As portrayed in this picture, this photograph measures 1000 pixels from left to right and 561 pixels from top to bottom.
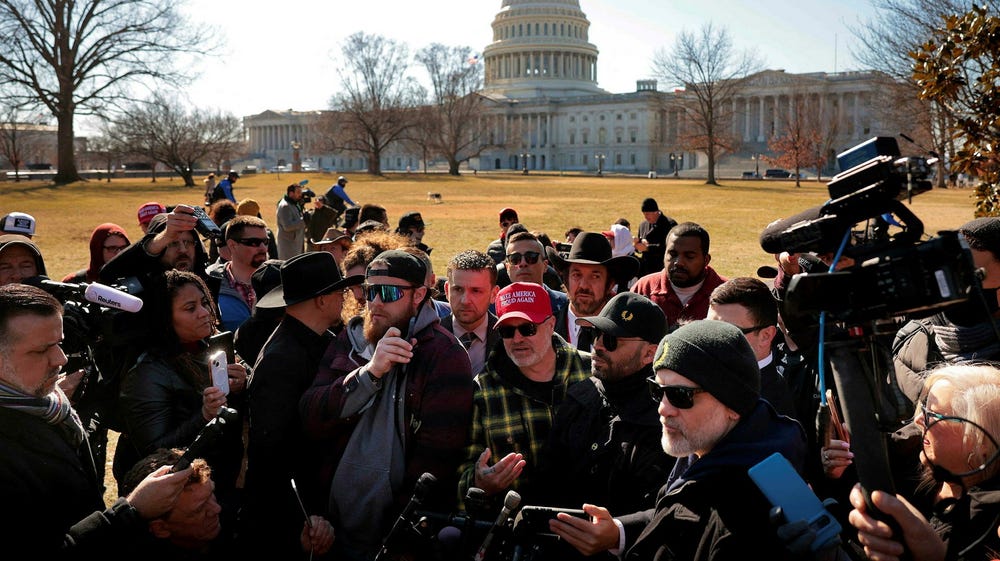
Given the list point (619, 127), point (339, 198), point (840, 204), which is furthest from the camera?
point (619, 127)

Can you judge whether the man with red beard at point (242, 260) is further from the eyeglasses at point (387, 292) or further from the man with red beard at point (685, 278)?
the man with red beard at point (685, 278)

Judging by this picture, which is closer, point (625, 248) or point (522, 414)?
point (522, 414)

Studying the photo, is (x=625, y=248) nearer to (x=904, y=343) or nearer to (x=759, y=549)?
(x=904, y=343)

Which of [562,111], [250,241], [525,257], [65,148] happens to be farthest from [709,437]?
[562,111]

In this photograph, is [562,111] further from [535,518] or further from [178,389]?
[535,518]

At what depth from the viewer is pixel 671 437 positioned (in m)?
2.91

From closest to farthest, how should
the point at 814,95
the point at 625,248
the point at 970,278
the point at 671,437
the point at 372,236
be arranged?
1. the point at 970,278
2. the point at 671,437
3. the point at 372,236
4. the point at 625,248
5. the point at 814,95

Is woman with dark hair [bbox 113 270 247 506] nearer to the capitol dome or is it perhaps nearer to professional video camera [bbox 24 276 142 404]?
professional video camera [bbox 24 276 142 404]

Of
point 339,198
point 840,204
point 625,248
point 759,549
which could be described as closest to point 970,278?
point 840,204

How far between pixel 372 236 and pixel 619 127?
119553 millimetres

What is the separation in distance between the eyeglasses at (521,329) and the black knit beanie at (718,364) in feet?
4.47

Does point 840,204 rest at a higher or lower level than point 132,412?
higher

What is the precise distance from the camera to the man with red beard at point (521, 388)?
4.07 m

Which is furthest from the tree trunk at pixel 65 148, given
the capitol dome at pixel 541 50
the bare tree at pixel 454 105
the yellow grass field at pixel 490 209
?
the capitol dome at pixel 541 50
